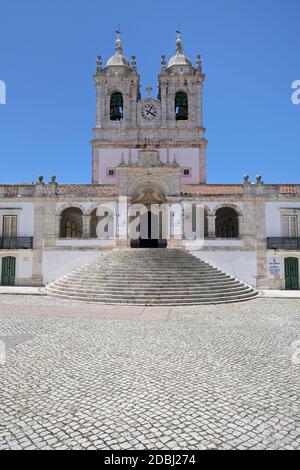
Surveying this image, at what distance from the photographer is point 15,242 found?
19.8 metres

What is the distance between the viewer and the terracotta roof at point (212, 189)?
2020cm

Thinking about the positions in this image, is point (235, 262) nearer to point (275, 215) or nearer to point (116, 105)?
point (275, 215)

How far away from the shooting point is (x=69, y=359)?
5617 mm

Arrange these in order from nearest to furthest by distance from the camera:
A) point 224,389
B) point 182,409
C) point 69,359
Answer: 1. point 182,409
2. point 224,389
3. point 69,359

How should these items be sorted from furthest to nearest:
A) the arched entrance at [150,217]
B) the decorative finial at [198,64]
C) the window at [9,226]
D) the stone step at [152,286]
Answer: the decorative finial at [198,64] → the arched entrance at [150,217] → the window at [9,226] → the stone step at [152,286]

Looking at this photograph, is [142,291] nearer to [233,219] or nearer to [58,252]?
[58,252]

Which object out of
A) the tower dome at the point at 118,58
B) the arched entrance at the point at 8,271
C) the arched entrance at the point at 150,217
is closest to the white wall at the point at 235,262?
the arched entrance at the point at 150,217

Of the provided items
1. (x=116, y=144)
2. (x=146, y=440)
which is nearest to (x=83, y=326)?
(x=146, y=440)

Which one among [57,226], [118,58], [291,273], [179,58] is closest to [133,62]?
[118,58]

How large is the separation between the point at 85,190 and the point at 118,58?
17.9 m

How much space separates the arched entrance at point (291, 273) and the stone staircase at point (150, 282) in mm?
5149

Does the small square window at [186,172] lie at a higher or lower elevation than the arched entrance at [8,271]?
higher

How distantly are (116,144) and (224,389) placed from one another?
2553 centimetres

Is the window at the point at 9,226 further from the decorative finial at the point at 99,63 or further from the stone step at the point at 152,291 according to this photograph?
the decorative finial at the point at 99,63
